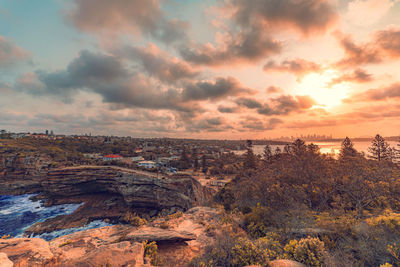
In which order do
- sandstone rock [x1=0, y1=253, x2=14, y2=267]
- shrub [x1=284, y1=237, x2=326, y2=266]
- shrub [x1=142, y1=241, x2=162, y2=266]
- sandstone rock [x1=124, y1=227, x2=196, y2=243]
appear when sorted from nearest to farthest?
sandstone rock [x1=0, y1=253, x2=14, y2=267]
shrub [x1=284, y1=237, x2=326, y2=266]
shrub [x1=142, y1=241, x2=162, y2=266]
sandstone rock [x1=124, y1=227, x2=196, y2=243]

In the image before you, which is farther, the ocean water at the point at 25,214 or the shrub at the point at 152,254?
the ocean water at the point at 25,214

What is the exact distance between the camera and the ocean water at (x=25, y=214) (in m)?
25.7

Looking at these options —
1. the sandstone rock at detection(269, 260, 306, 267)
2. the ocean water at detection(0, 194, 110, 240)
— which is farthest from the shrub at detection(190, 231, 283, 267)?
the ocean water at detection(0, 194, 110, 240)

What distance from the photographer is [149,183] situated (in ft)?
111

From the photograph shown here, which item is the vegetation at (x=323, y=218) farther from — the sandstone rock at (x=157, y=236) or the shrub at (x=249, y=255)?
the sandstone rock at (x=157, y=236)

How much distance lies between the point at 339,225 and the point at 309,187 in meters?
5.60

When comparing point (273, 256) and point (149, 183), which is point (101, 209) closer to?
point (149, 183)

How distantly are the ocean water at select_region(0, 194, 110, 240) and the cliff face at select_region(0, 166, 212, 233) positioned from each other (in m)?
1.79

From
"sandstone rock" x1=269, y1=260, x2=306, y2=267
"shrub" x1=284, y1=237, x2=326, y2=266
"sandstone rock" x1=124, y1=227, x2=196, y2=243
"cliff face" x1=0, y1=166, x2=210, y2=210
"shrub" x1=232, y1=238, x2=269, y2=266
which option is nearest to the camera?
"sandstone rock" x1=269, y1=260, x2=306, y2=267

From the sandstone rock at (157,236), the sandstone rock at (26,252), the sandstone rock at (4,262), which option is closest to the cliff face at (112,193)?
the sandstone rock at (157,236)

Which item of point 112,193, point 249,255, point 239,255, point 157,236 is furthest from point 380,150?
point 112,193

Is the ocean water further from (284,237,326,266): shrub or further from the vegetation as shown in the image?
(284,237,326,266): shrub

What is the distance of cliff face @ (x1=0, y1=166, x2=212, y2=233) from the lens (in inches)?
1233

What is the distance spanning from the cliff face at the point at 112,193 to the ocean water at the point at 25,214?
1789 mm
